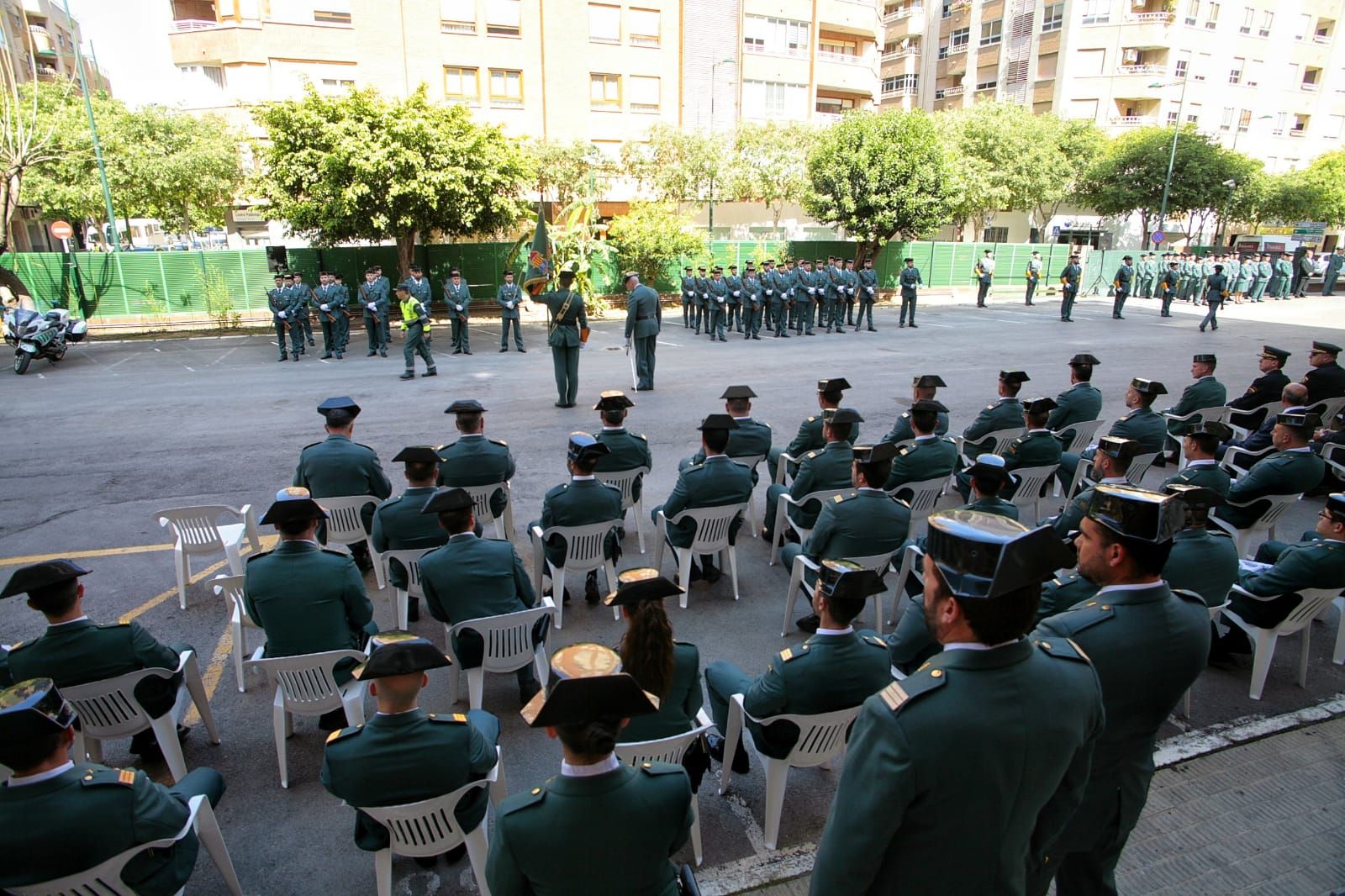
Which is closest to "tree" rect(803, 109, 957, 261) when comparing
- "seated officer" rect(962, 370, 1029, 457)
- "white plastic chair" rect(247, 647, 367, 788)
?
"seated officer" rect(962, 370, 1029, 457)

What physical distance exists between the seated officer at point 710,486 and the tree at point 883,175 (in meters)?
22.5

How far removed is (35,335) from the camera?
15805mm

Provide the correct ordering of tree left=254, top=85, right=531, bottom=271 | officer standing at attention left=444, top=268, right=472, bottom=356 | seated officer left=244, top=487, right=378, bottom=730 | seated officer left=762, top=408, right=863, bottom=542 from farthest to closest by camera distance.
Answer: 1. tree left=254, top=85, right=531, bottom=271
2. officer standing at attention left=444, top=268, right=472, bottom=356
3. seated officer left=762, top=408, right=863, bottom=542
4. seated officer left=244, top=487, right=378, bottom=730

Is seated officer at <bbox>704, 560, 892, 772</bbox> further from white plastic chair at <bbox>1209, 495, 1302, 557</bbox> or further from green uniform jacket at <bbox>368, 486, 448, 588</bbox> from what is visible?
white plastic chair at <bbox>1209, 495, 1302, 557</bbox>

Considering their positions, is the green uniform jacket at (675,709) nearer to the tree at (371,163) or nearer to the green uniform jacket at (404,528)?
the green uniform jacket at (404,528)

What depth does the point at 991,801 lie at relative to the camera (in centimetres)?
177

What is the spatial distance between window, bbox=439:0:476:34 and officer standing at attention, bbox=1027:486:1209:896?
114 feet

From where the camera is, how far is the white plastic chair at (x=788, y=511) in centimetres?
607

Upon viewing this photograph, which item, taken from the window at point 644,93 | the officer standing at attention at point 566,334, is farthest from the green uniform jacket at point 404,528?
the window at point 644,93

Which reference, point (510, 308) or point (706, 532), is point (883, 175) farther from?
point (706, 532)

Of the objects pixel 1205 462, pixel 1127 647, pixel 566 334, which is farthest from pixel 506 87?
pixel 1127 647

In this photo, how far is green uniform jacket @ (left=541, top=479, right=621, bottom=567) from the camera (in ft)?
17.6

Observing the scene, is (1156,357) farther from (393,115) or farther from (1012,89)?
(1012,89)

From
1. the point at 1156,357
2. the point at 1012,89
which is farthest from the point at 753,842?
the point at 1012,89
